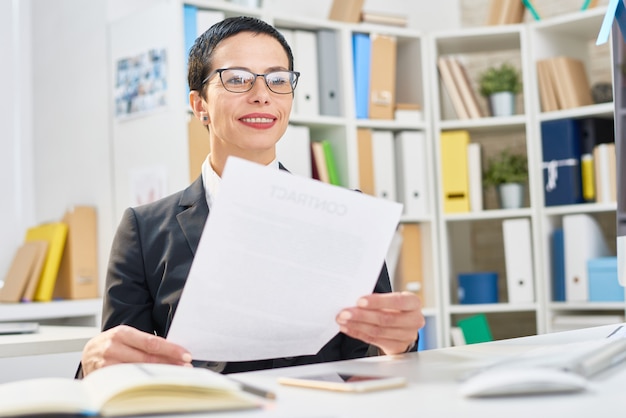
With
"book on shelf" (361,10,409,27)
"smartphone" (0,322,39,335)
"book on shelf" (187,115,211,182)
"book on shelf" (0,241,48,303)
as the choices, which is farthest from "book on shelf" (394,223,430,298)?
"smartphone" (0,322,39,335)

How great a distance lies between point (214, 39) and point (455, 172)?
2159mm

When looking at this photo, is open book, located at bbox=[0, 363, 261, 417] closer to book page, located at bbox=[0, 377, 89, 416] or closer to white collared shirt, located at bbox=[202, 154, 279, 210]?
book page, located at bbox=[0, 377, 89, 416]

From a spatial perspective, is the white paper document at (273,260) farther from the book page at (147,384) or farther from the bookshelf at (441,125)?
the bookshelf at (441,125)

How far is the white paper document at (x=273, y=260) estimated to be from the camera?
1.04 meters

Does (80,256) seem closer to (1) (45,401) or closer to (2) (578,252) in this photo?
(2) (578,252)

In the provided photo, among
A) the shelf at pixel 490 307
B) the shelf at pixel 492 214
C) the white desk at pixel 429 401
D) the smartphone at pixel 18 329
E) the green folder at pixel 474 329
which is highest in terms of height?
the shelf at pixel 492 214

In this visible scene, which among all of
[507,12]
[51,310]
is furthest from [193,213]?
[507,12]

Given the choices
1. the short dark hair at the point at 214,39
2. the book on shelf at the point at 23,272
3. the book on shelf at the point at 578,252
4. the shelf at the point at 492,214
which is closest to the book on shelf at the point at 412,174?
the shelf at the point at 492,214

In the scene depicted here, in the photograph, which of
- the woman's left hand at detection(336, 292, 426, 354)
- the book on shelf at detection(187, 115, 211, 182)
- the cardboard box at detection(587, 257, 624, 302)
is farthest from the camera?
the cardboard box at detection(587, 257, 624, 302)

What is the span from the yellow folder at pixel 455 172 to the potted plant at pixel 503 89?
20 cm

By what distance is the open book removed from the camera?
0.78 m

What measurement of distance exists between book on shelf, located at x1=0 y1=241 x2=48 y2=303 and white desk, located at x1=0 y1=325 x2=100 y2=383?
929 mm

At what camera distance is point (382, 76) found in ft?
11.5

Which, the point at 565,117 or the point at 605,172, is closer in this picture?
the point at 605,172
